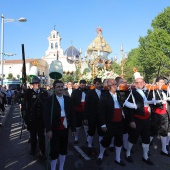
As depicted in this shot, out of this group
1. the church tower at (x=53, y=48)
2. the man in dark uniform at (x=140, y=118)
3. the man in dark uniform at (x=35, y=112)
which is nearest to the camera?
Answer: the man in dark uniform at (x=140, y=118)

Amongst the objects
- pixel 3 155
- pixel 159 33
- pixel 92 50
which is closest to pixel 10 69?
pixel 159 33

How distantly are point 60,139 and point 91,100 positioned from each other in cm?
230

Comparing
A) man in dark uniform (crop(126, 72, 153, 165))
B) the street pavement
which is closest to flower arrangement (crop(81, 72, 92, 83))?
the street pavement

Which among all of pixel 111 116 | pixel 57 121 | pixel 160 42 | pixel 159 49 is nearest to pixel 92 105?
pixel 111 116

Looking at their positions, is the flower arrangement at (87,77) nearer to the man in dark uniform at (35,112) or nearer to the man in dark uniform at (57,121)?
the man in dark uniform at (35,112)

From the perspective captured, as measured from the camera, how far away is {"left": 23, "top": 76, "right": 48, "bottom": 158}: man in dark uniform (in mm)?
6508

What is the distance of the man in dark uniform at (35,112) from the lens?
6.51 metres

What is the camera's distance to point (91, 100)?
7211 mm

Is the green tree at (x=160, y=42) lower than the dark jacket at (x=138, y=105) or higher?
higher

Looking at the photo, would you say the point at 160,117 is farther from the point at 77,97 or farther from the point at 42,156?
the point at 42,156

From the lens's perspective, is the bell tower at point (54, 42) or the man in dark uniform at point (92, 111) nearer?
the man in dark uniform at point (92, 111)

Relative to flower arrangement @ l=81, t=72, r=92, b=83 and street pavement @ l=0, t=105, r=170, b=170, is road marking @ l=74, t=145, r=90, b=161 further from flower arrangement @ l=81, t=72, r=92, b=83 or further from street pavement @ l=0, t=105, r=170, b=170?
flower arrangement @ l=81, t=72, r=92, b=83

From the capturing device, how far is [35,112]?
6531mm

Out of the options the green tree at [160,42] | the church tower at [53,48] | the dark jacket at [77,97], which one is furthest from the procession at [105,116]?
the church tower at [53,48]
